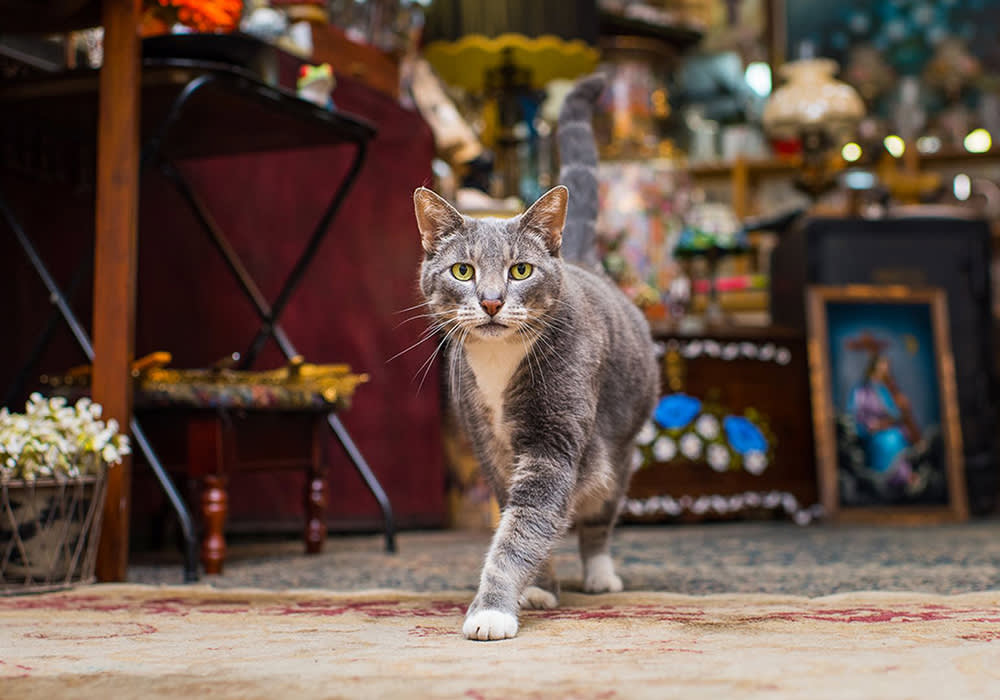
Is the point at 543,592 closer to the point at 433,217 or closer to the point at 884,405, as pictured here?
the point at 433,217

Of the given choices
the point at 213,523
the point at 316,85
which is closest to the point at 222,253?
the point at 316,85

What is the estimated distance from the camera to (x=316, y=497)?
2.71 m

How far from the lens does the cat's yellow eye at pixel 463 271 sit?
1.58 m

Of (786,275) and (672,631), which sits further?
(786,275)

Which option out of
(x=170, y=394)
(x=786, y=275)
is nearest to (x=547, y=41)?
(x=786, y=275)

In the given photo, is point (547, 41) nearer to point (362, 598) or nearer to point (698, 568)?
point (698, 568)

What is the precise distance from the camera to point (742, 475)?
11.8 ft

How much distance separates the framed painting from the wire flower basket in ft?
8.12

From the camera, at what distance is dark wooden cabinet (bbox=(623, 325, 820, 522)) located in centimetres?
352

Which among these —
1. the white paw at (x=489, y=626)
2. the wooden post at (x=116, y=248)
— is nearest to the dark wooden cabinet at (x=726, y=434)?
the wooden post at (x=116, y=248)

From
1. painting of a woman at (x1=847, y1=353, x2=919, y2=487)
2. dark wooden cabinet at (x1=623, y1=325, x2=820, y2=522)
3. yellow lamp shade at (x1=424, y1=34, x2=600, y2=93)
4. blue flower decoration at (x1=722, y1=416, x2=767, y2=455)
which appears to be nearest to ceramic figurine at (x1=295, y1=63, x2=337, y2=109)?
yellow lamp shade at (x1=424, y1=34, x2=600, y2=93)

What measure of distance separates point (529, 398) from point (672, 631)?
415 millimetres

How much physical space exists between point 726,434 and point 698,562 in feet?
4.07

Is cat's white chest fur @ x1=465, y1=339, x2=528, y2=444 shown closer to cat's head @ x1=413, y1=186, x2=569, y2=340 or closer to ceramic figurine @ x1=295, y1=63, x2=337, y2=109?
cat's head @ x1=413, y1=186, x2=569, y2=340
